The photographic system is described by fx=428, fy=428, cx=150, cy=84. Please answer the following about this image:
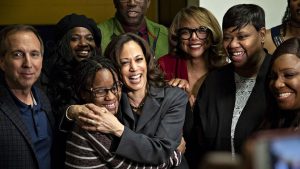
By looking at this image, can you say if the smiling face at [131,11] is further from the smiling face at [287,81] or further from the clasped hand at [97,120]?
the smiling face at [287,81]

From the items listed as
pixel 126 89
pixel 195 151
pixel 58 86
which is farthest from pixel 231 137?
pixel 58 86

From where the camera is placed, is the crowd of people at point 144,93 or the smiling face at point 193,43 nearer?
the crowd of people at point 144,93

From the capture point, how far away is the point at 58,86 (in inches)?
71.7

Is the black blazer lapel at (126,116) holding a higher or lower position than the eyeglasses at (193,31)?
lower

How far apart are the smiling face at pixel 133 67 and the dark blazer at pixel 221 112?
0.33m

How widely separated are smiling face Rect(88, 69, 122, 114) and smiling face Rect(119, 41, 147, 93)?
0.12 meters

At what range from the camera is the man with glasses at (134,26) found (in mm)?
2342

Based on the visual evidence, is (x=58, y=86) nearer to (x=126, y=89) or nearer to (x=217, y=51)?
(x=126, y=89)

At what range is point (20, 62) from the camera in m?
1.50

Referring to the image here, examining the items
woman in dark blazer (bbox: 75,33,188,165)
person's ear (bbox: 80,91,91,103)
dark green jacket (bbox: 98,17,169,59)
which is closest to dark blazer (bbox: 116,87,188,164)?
woman in dark blazer (bbox: 75,33,188,165)

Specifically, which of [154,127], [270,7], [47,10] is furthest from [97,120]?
[47,10]

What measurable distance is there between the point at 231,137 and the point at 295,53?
525 mm

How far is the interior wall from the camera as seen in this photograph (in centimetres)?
369

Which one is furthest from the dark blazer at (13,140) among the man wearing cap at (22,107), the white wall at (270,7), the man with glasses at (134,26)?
the white wall at (270,7)
